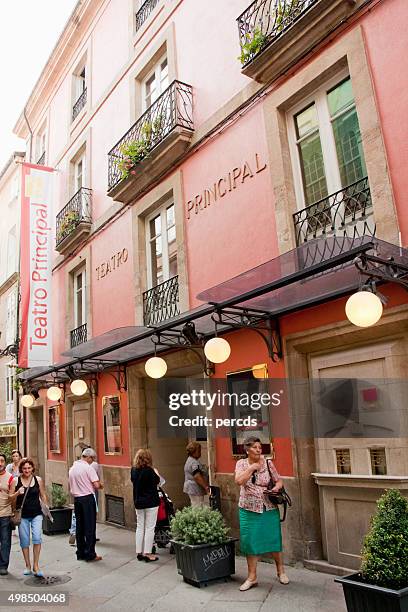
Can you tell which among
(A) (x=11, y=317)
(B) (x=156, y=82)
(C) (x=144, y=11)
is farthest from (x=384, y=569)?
(A) (x=11, y=317)

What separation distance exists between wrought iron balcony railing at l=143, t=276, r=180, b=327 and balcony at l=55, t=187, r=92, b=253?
3.44m

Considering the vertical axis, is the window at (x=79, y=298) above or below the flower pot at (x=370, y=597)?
above

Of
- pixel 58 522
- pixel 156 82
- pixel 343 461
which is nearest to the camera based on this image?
pixel 343 461

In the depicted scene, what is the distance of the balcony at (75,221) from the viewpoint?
12.8 m

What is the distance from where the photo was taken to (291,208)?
23.1ft

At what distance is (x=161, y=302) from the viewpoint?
386 inches

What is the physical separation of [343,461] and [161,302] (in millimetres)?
4687

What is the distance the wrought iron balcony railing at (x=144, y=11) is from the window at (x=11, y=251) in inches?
443

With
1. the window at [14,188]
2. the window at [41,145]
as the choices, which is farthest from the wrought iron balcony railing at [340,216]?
the window at [14,188]

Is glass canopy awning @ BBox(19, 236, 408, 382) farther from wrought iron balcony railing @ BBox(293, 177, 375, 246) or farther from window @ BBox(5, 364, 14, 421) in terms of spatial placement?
window @ BBox(5, 364, 14, 421)

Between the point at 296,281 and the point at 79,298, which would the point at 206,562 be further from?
the point at 79,298

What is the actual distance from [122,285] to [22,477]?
4.70 m

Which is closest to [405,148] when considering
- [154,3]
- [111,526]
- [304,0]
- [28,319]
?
[304,0]

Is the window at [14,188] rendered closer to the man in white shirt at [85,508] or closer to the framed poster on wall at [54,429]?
the framed poster on wall at [54,429]
